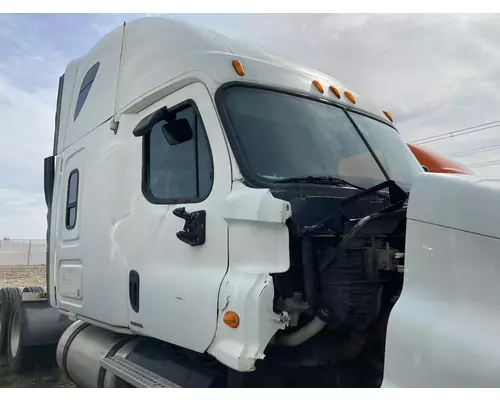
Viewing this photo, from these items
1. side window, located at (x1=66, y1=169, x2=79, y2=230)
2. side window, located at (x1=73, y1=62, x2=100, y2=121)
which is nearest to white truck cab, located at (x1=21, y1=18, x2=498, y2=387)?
side window, located at (x1=66, y1=169, x2=79, y2=230)

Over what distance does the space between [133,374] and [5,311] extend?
4.40 metres

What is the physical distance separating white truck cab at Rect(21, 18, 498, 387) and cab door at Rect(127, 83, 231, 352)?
0.04 feet

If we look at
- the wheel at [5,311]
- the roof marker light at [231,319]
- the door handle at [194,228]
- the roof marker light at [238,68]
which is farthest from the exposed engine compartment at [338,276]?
the wheel at [5,311]

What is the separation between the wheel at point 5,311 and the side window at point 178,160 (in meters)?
4.32

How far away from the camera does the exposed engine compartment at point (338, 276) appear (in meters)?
2.79

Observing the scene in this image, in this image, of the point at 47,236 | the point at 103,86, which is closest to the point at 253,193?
the point at 103,86

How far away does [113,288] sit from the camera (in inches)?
161

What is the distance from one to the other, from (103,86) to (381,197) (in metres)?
2.83

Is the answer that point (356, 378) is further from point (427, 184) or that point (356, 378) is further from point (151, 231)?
point (151, 231)

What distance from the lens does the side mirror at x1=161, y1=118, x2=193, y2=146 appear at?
3.52 meters

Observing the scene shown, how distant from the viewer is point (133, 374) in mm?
3631

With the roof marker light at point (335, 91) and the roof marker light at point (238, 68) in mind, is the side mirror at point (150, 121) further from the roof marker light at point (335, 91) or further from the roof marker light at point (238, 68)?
the roof marker light at point (335, 91)

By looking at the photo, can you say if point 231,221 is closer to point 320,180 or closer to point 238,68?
point 320,180

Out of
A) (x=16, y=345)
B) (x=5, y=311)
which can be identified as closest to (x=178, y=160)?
(x=16, y=345)
